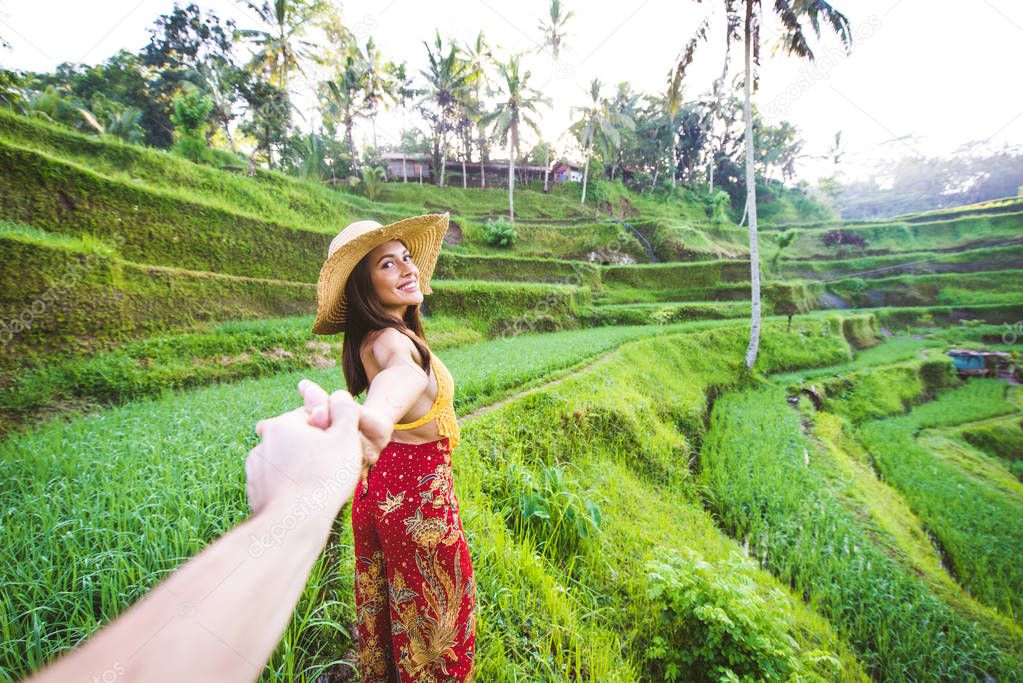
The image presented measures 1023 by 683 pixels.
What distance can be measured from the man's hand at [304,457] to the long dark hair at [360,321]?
52 cm

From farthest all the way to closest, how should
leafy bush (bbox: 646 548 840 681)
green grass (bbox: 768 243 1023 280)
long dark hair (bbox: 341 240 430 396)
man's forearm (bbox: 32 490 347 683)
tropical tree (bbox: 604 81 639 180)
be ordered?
tropical tree (bbox: 604 81 639 180) → green grass (bbox: 768 243 1023 280) → leafy bush (bbox: 646 548 840 681) → long dark hair (bbox: 341 240 430 396) → man's forearm (bbox: 32 490 347 683)

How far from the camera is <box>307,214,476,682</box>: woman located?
4.29 feet

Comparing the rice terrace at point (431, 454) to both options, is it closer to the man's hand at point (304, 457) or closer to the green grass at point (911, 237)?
the man's hand at point (304, 457)

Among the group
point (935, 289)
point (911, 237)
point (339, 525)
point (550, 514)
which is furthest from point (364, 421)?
point (911, 237)

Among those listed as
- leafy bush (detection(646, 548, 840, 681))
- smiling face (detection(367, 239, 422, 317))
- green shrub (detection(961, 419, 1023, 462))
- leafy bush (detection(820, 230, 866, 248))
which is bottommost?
green shrub (detection(961, 419, 1023, 462))

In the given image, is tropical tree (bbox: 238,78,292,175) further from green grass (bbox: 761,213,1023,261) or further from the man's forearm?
green grass (bbox: 761,213,1023,261)

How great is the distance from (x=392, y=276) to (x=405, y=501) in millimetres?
775

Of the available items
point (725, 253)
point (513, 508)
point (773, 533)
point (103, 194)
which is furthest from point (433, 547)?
point (725, 253)

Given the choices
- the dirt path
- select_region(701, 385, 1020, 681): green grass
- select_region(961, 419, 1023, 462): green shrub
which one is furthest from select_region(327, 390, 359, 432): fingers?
select_region(961, 419, 1023, 462): green shrub

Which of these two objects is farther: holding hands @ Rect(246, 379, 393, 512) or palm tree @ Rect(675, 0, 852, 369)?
palm tree @ Rect(675, 0, 852, 369)

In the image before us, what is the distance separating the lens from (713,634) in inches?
93.9

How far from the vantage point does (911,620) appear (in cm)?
361

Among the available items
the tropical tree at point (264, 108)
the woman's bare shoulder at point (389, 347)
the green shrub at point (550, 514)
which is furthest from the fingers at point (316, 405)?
the tropical tree at point (264, 108)

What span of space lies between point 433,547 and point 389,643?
523mm
